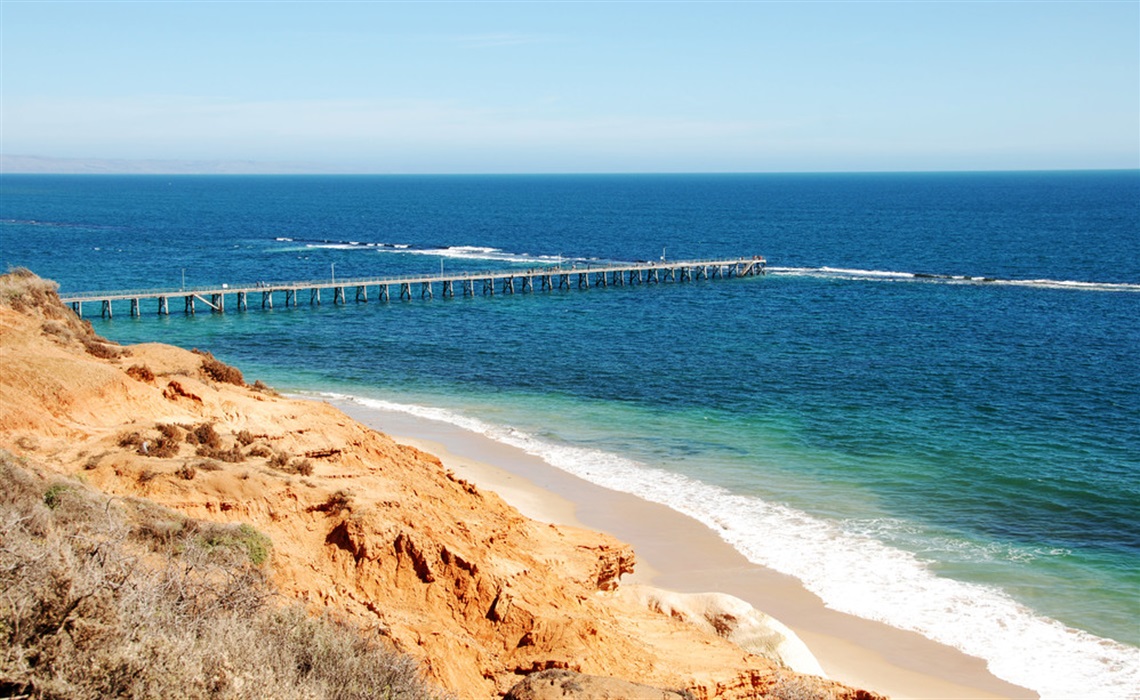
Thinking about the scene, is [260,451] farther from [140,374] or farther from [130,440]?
[140,374]

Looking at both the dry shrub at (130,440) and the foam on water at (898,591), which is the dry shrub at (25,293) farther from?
the foam on water at (898,591)

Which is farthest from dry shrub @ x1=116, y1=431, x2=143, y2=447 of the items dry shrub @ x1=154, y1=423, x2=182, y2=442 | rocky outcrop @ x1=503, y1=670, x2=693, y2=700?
rocky outcrop @ x1=503, y1=670, x2=693, y2=700

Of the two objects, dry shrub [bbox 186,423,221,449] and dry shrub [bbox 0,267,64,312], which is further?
dry shrub [bbox 0,267,64,312]

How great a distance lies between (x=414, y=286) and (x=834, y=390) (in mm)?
48414

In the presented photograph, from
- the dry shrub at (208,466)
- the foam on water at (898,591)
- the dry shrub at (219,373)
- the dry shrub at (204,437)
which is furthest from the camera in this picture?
the dry shrub at (219,373)

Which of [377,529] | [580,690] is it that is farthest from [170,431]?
[580,690]

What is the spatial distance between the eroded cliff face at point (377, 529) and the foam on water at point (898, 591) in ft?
21.0

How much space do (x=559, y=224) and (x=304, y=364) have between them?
103m

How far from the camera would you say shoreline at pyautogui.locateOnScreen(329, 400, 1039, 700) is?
22500mm

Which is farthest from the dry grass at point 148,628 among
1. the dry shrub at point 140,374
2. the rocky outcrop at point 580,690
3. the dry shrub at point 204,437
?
the dry shrub at point 140,374

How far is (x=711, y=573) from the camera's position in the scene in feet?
90.2

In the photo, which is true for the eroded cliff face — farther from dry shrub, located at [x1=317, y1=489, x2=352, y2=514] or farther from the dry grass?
the dry grass

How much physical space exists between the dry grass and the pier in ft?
189

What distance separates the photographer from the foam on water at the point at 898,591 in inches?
890
